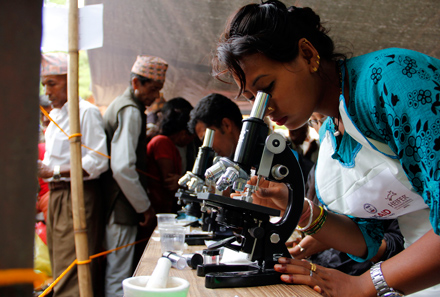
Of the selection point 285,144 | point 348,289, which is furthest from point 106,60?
point 348,289

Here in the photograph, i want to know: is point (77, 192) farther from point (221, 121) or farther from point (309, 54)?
point (221, 121)

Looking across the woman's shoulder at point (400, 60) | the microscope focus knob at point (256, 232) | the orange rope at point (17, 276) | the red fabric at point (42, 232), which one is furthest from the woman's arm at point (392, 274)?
the red fabric at point (42, 232)

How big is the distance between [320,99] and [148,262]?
1.04 metres

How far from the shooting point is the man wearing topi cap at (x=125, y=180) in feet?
11.6

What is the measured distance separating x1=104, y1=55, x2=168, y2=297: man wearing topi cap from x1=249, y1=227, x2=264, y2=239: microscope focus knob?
7.71 feet

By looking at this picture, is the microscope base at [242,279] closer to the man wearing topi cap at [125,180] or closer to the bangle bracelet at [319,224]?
the bangle bracelet at [319,224]

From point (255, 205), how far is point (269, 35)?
2.04 feet

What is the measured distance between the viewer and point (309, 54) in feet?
4.71

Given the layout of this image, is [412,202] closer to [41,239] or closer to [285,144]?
[285,144]

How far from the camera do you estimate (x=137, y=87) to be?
3926mm

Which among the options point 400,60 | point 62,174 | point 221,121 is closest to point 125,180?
point 62,174

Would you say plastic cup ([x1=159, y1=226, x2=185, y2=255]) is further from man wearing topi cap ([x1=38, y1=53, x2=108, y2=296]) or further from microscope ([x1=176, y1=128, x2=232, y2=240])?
man wearing topi cap ([x1=38, y1=53, x2=108, y2=296])

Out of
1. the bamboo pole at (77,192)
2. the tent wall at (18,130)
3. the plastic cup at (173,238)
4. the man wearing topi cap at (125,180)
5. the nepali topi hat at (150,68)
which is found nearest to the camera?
the tent wall at (18,130)

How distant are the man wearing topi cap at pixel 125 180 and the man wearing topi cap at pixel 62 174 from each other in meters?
0.18
